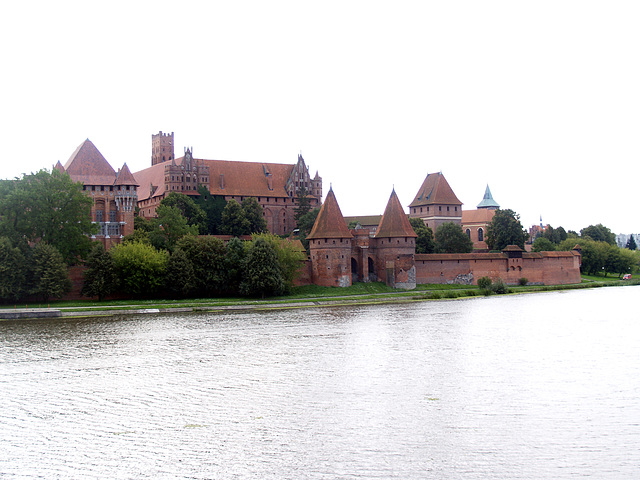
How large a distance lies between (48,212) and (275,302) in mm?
15326

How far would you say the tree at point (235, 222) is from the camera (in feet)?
216

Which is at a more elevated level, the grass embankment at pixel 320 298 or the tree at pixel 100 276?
the tree at pixel 100 276

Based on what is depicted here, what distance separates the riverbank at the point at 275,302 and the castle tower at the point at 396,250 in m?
1.02

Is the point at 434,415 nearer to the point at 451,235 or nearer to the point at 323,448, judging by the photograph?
the point at 323,448

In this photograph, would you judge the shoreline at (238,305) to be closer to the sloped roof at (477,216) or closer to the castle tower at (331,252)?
the castle tower at (331,252)

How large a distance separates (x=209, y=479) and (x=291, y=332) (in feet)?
57.3

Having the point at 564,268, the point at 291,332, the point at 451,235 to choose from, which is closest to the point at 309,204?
the point at 451,235

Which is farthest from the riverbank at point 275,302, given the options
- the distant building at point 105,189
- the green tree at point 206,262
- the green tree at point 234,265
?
the distant building at point 105,189

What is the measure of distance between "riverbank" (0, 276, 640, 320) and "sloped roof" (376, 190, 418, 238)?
12.9ft

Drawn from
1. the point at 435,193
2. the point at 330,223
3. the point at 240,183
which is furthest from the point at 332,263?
the point at 240,183

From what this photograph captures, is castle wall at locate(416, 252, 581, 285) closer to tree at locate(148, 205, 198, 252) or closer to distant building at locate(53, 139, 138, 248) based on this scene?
tree at locate(148, 205, 198, 252)

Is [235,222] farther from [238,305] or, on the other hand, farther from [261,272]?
[238,305]

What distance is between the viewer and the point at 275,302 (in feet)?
137

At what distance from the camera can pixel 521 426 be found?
1355cm
